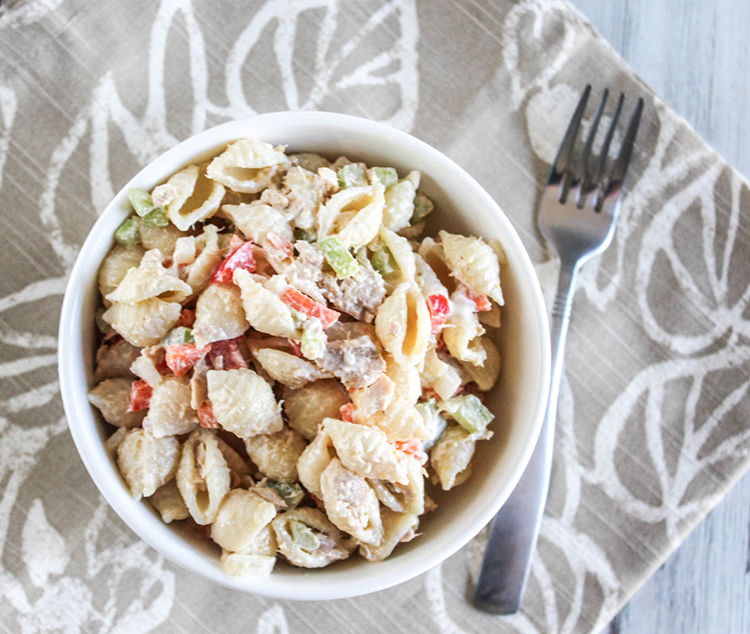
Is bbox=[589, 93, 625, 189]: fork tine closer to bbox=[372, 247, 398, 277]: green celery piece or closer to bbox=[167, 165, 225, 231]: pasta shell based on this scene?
bbox=[372, 247, 398, 277]: green celery piece

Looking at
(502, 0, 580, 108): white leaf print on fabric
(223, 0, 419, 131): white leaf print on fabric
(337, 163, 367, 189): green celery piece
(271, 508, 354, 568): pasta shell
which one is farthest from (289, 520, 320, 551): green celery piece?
(502, 0, 580, 108): white leaf print on fabric

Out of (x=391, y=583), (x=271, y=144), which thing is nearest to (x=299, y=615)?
(x=391, y=583)

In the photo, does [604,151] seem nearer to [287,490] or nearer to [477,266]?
[477,266]

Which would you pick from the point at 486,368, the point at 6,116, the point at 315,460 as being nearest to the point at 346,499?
the point at 315,460

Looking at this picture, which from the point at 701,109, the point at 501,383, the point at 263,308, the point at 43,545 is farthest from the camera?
the point at 701,109

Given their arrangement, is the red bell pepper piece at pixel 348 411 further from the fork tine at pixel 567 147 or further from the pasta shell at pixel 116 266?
the fork tine at pixel 567 147

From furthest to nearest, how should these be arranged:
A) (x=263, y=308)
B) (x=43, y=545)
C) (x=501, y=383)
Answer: (x=43, y=545) < (x=501, y=383) < (x=263, y=308)
